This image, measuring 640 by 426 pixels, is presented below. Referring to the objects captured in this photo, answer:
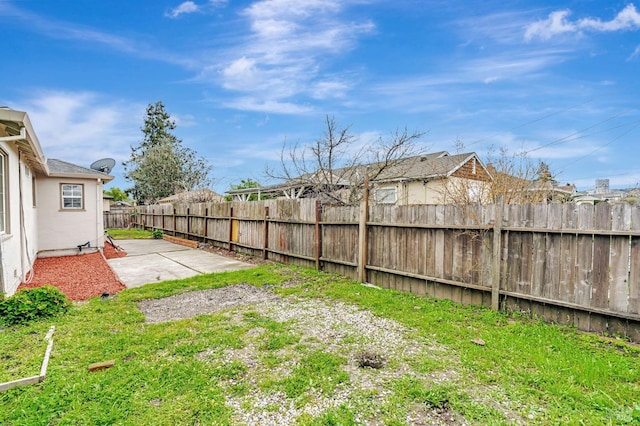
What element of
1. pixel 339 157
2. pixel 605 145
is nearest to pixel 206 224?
pixel 339 157

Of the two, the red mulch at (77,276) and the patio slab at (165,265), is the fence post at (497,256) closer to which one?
the patio slab at (165,265)

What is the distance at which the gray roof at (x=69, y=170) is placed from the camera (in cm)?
1037

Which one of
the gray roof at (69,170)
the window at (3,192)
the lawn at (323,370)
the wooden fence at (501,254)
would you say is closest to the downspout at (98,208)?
the gray roof at (69,170)

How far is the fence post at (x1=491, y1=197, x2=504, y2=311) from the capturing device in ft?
14.7

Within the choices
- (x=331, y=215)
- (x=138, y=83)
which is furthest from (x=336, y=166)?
(x=138, y=83)

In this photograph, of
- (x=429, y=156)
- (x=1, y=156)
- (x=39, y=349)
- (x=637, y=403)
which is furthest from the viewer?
(x=429, y=156)

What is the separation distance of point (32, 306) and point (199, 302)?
2.22m

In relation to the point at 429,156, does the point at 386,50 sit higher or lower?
higher

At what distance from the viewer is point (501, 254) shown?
4.49 m

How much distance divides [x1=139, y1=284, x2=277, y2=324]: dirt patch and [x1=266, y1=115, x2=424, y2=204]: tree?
13.5ft

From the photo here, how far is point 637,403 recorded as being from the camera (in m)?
2.38

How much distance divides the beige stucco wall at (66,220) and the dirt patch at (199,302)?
290 inches

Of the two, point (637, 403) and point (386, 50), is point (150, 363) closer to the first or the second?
point (637, 403)

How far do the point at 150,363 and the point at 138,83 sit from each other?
15.4 m
